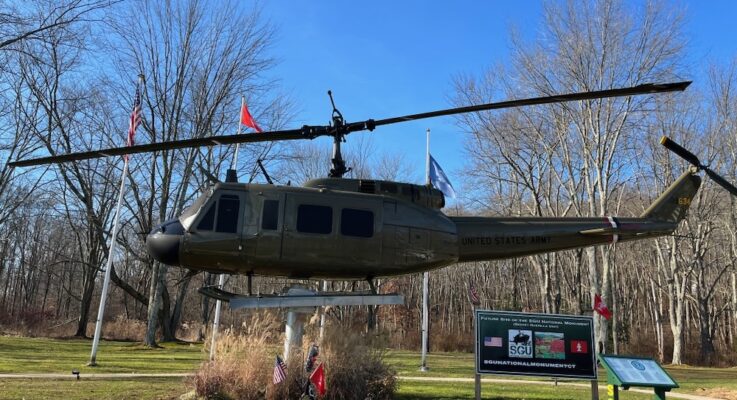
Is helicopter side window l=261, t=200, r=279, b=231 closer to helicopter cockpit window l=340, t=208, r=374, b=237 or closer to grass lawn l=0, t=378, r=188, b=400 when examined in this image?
helicopter cockpit window l=340, t=208, r=374, b=237

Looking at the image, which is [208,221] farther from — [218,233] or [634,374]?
[634,374]

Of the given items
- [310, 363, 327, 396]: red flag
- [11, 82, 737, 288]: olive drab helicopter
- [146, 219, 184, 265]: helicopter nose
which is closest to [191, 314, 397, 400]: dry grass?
[310, 363, 327, 396]: red flag

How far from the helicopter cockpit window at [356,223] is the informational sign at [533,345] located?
244 cm

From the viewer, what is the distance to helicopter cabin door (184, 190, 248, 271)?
346 inches

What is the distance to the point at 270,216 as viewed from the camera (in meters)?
8.89

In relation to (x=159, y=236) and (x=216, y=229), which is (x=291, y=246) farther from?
(x=159, y=236)

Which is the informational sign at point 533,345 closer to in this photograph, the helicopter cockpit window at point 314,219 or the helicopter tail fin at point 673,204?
the helicopter cockpit window at point 314,219

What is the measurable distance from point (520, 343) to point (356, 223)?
140 inches

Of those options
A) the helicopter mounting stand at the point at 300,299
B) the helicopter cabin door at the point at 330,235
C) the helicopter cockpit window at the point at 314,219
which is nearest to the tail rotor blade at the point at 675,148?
the helicopter cabin door at the point at 330,235

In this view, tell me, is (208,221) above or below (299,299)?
above

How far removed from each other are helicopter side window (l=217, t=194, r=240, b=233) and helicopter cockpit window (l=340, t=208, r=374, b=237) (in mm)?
1803

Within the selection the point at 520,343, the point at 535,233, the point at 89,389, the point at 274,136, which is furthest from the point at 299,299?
the point at 89,389

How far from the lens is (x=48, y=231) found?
64.4 meters

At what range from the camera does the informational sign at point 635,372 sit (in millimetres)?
8555
